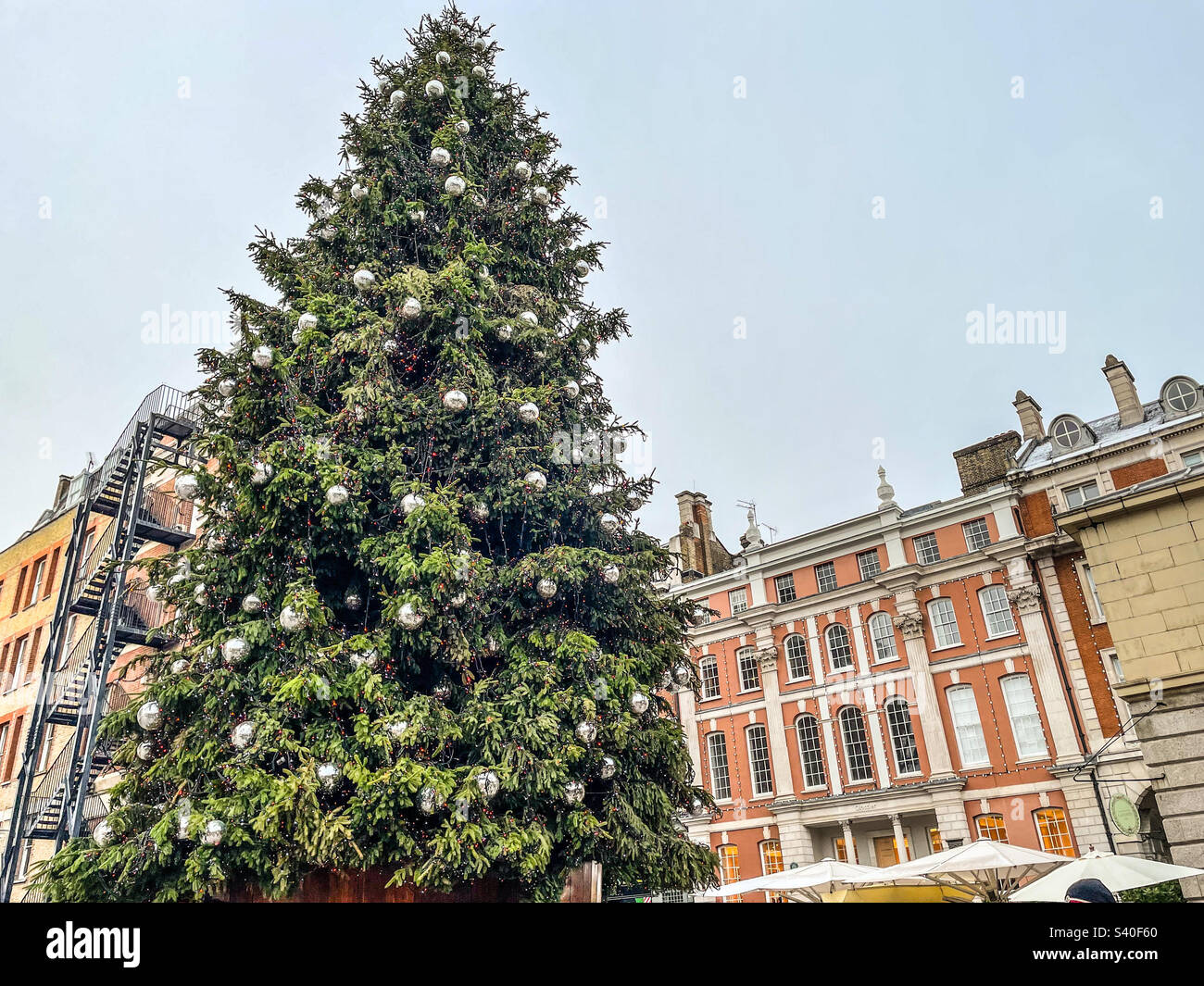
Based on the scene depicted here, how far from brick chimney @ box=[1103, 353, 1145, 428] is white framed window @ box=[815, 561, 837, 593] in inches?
485

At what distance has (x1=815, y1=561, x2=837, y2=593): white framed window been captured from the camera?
35.1 meters

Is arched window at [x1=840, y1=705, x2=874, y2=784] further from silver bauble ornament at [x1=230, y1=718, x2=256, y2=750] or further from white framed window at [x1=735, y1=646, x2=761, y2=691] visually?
silver bauble ornament at [x1=230, y1=718, x2=256, y2=750]

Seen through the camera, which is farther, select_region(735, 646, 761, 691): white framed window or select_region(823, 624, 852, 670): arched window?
select_region(735, 646, 761, 691): white framed window

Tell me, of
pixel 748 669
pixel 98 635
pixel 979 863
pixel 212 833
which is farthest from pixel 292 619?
pixel 748 669

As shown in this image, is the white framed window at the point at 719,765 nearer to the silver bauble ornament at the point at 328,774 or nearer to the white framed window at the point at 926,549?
the white framed window at the point at 926,549

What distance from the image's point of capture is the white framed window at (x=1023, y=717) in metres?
28.3

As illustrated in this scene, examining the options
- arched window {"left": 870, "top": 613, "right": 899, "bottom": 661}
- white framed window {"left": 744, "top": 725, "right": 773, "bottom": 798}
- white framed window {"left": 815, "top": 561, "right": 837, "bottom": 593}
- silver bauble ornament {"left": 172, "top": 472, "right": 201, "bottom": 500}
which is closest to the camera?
silver bauble ornament {"left": 172, "top": 472, "right": 201, "bottom": 500}

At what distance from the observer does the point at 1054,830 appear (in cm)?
2706

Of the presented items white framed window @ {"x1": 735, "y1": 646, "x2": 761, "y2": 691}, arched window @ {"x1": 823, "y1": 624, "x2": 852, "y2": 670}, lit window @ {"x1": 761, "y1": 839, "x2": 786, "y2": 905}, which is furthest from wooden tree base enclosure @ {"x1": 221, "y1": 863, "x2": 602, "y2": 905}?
white framed window @ {"x1": 735, "y1": 646, "x2": 761, "y2": 691}

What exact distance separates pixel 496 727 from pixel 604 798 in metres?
1.89

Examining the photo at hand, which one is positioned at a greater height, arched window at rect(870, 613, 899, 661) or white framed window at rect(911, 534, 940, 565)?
white framed window at rect(911, 534, 940, 565)

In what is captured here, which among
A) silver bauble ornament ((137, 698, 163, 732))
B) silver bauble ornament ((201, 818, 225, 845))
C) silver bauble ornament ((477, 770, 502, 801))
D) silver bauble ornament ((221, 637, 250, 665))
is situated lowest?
silver bauble ornament ((201, 818, 225, 845))

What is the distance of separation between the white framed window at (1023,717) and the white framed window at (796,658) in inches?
309

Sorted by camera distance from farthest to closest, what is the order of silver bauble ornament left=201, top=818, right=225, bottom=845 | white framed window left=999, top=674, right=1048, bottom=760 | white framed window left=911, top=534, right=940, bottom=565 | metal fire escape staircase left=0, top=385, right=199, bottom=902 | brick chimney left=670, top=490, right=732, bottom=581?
brick chimney left=670, top=490, right=732, bottom=581 → white framed window left=911, top=534, right=940, bottom=565 → white framed window left=999, top=674, right=1048, bottom=760 → metal fire escape staircase left=0, top=385, right=199, bottom=902 → silver bauble ornament left=201, top=818, right=225, bottom=845
